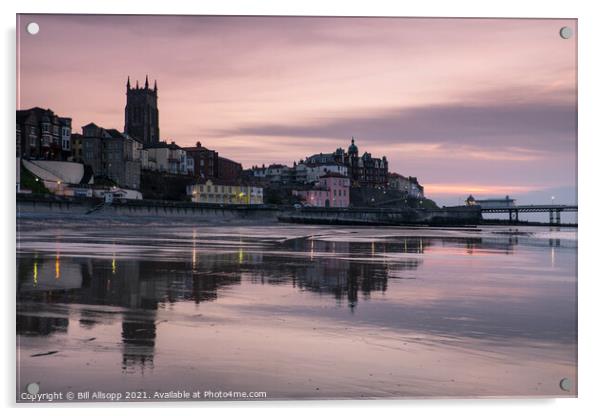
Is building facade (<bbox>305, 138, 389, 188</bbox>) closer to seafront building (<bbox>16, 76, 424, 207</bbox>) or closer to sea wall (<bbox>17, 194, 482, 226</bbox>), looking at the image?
seafront building (<bbox>16, 76, 424, 207</bbox>)

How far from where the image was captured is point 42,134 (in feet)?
77.5

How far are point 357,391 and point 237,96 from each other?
22.5ft

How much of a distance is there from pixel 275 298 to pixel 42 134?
15.9 metres

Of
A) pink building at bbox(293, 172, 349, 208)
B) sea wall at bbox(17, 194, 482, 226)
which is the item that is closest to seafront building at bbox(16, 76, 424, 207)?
pink building at bbox(293, 172, 349, 208)

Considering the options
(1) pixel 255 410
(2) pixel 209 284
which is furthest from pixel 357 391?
(2) pixel 209 284

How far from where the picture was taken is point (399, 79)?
1152 cm

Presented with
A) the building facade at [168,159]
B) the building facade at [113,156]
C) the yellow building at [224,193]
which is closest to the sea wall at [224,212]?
the building facade at [113,156]

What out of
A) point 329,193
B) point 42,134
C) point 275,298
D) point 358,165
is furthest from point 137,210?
point 358,165

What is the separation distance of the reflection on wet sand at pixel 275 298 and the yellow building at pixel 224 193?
52878mm

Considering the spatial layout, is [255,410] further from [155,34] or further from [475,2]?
[475,2]

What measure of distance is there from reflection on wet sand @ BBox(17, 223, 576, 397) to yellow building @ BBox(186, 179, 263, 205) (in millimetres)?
52878

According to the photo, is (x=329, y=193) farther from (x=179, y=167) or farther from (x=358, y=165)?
(x=179, y=167)

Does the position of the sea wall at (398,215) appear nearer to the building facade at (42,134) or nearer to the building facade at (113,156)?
the building facade at (113,156)

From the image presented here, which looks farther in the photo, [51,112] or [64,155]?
[64,155]
